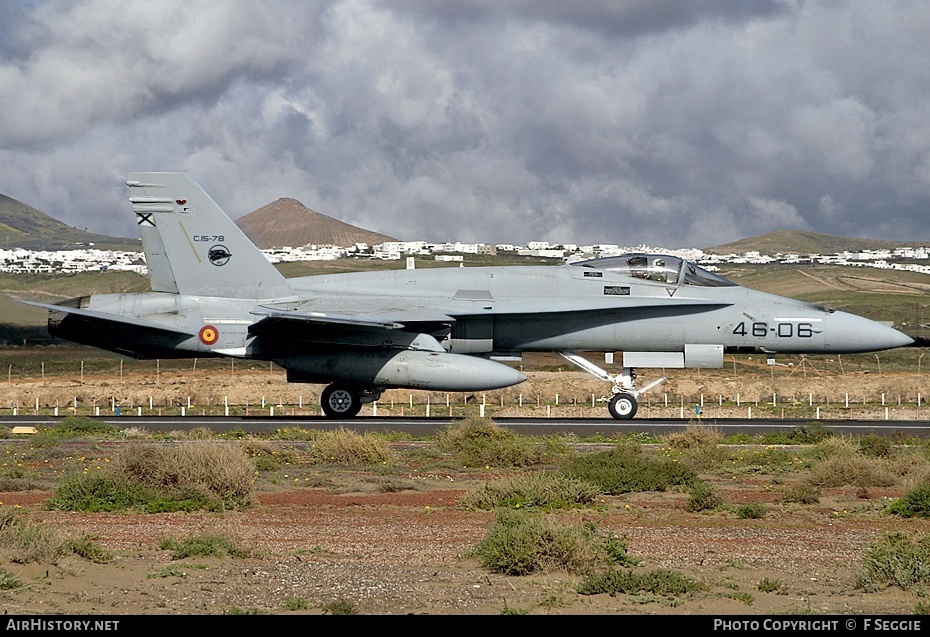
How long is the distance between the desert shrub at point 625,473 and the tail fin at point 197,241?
1154cm

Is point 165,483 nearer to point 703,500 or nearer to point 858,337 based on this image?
point 703,500

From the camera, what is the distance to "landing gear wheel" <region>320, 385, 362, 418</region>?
25.5 m

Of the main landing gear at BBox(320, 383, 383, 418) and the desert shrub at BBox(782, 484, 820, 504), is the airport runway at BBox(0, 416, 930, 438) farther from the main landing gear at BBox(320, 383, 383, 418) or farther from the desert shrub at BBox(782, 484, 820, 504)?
the desert shrub at BBox(782, 484, 820, 504)

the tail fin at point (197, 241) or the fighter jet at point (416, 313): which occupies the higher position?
the tail fin at point (197, 241)

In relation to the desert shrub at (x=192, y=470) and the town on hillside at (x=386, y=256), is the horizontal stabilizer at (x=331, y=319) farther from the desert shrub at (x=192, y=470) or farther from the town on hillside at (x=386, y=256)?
the town on hillside at (x=386, y=256)

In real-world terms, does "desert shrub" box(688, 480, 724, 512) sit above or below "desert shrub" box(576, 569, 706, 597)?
above

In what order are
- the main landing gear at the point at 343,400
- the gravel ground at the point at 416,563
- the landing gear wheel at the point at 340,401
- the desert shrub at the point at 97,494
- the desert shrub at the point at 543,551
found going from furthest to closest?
the landing gear wheel at the point at 340,401 → the main landing gear at the point at 343,400 → the desert shrub at the point at 97,494 → the desert shrub at the point at 543,551 → the gravel ground at the point at 416,563

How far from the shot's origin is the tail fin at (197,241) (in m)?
25.0

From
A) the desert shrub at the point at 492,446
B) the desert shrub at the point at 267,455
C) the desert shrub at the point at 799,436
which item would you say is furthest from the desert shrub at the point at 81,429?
the desert shrub at the point at 799,436

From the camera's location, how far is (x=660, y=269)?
2500 cm

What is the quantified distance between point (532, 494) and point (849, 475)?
18.1 feet

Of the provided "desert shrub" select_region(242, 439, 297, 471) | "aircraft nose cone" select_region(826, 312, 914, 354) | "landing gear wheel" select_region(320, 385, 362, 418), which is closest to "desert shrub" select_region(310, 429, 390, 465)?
"desert shrub" select_region(242, 439, 297, 471)

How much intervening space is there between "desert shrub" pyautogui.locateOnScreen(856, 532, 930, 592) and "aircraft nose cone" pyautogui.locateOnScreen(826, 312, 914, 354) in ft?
52.7

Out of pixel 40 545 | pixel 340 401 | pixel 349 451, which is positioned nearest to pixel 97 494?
pixel 40 545
